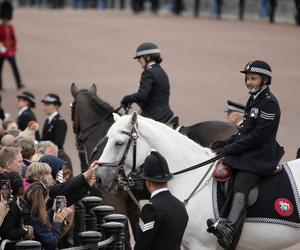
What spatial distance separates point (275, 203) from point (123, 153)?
63.2 inches

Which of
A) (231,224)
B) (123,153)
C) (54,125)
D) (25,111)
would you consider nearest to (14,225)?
(123,153)

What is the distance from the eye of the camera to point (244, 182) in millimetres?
10445

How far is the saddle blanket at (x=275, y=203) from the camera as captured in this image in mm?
10531

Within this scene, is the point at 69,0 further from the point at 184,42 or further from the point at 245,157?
the point at 245,157

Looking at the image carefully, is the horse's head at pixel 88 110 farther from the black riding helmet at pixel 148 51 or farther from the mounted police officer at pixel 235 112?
the mounted police officer at pixel 235 112

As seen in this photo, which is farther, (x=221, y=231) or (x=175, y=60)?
(x=175, y=60)

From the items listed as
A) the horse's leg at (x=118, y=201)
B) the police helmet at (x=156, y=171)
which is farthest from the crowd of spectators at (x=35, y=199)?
the police helmet at (x=156, y=171)

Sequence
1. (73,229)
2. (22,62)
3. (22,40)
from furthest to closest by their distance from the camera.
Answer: (22,40), (22,62), (73,229)

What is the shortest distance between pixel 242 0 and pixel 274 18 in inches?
90.0

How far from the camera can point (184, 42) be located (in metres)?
33.8

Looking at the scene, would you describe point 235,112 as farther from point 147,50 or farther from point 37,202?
point 37,202

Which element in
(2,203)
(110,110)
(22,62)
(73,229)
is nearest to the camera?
(2,203)

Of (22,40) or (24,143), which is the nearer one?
(24,143)

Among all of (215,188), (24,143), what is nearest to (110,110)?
(24,143)
